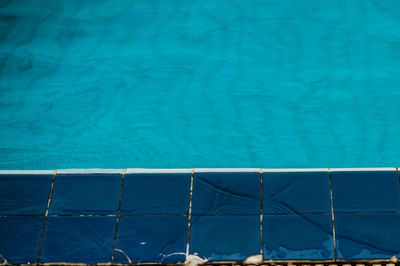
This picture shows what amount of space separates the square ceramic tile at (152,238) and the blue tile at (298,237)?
0.41m

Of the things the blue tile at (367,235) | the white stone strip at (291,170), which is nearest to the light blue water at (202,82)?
the white stone strip at (291,170)

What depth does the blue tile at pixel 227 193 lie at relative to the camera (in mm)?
1667

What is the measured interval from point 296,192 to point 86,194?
1.03m

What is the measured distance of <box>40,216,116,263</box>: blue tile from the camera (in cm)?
163

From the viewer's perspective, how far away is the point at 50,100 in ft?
5.12

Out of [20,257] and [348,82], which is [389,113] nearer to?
[348,82]

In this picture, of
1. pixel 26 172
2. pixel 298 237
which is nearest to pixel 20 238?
pixel 26 172

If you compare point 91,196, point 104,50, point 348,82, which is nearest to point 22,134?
point 91,196

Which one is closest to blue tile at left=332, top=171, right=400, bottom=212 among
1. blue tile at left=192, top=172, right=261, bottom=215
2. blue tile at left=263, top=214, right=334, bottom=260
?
blue tile at left=263, top=214, right=334, bottom=260

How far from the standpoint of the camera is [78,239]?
5.41 ft

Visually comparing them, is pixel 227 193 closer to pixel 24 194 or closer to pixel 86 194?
pixel 86 194

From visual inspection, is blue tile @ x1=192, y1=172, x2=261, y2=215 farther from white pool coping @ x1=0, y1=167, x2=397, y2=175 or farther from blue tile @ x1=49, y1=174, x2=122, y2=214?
blue tile @ x1=49, y1=174, x2=122, y2=214

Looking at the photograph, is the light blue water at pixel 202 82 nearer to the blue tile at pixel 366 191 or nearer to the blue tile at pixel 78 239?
the blue tile at pixel 366 191

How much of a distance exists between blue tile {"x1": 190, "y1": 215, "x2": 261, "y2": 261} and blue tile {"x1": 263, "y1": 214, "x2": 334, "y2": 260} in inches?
2.3
